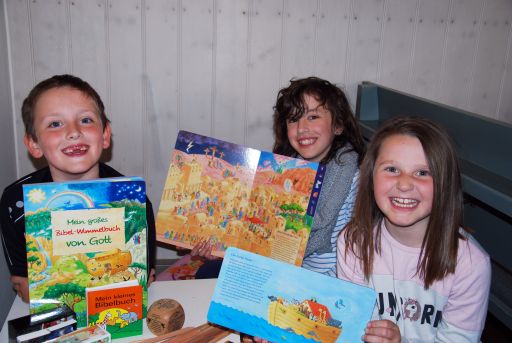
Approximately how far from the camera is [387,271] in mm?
1289

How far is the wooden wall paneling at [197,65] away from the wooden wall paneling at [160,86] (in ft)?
0.14

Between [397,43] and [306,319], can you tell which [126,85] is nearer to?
[397,43]

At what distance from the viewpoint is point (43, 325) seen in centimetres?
96

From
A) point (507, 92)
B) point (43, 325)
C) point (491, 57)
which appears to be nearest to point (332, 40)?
point (491, 57)

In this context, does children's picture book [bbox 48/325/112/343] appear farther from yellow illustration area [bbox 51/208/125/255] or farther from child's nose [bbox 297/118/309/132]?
child's nose [bbox 297/118/309/132]

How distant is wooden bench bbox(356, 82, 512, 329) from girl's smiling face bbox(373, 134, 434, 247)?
0.35 meters

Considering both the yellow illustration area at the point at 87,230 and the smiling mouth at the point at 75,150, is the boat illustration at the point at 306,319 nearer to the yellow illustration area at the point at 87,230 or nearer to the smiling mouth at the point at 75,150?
the yellow illustration area at the point at 87,230

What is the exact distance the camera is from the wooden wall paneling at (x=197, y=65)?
2.32 meters

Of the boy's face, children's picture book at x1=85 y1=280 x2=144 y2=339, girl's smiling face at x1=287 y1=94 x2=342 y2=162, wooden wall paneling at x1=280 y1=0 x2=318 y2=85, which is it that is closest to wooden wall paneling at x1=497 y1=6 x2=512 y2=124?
wooden wall paneling at x1=280 y1=0 x2=318 y2=85

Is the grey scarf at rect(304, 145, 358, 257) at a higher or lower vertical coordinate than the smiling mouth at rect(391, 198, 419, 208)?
lower

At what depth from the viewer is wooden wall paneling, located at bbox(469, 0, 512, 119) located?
2.54 m

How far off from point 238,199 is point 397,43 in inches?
61.8

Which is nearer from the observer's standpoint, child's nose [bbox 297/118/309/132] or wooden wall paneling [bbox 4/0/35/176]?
child's nose [bbox 297/118/309/132]

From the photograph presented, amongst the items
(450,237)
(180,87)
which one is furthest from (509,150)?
(180,87)
